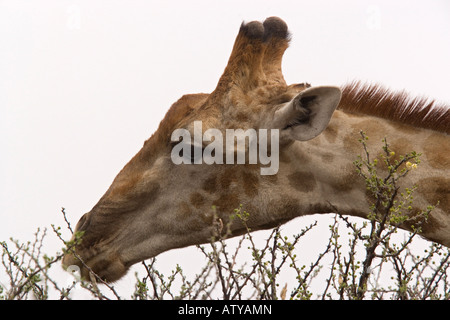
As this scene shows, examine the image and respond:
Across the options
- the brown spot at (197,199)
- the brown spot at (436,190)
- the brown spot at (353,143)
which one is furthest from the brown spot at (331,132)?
the brown spot at (197,199)

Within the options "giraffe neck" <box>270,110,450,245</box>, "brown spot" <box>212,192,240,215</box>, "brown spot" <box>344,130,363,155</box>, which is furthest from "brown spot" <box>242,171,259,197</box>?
"brown spot" <box>344,130,363,155</box>

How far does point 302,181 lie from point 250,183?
0.46m

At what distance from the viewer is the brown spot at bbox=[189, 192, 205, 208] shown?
5.39 meters

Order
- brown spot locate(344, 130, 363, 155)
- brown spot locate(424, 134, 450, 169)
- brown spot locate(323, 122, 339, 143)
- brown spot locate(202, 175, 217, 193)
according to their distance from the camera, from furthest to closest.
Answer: brown spot locate(202, 175, 217, 193)
brown spot locate(323, 122, 339, 143)
brown spot locate(344, 130, 363, 155)
brown spot locate(424, 134, 450, 169)

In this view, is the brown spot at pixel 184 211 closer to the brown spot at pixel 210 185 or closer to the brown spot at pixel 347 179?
the brown spot at pixel 210 185

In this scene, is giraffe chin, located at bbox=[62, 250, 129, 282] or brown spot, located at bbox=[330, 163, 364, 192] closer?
brown spot, located at bbox=[330, 163, 364, 192]

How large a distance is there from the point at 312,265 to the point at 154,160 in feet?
5.89

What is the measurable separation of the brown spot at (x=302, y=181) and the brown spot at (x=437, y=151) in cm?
101

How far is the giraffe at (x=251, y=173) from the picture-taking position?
5.05m

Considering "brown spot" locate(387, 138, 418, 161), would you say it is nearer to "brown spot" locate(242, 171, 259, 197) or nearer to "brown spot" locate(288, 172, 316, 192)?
"brown spot" locate(288, 172, 316, 192)

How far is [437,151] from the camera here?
506cm

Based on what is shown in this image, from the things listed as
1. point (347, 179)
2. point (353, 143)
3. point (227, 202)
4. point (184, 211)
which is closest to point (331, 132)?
point (353, 143)
